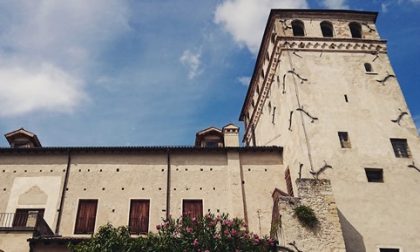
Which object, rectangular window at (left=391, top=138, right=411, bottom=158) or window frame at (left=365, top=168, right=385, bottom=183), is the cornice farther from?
window frame at (left=365, top=168, right=385, bottom=183)

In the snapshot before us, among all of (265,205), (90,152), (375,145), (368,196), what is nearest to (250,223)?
(265,205)

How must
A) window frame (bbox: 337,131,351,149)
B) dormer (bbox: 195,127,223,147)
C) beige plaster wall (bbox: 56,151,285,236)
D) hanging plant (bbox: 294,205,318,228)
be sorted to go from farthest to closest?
dormer (bbox: 195,127,223,147) → beige plaster wall (bbox: 56,151,285,236) → window frame (bbox: 337,131,351,149) → hanging plant (bbox: 294,205,318,228)

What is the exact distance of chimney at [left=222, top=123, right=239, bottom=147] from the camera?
77.8 ft

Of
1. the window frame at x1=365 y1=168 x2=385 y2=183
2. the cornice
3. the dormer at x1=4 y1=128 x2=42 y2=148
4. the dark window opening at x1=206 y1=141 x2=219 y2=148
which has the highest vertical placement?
the cornice

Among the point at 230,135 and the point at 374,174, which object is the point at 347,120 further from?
the point at 230,135

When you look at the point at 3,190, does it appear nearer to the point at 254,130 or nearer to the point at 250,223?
the point at 250,223

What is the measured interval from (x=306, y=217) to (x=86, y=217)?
11.2m

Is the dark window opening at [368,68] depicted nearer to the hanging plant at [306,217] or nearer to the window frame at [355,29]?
the window frame at [355,29]

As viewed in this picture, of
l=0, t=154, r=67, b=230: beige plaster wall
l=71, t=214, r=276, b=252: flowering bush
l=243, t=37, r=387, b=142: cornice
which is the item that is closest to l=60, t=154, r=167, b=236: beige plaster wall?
l=0, t=154, r=67, b=230: beige plaster wall

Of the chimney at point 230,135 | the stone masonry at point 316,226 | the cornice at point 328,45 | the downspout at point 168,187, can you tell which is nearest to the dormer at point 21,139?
the downspout at point 168,187

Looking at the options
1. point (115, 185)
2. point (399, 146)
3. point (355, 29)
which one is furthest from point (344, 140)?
point (115, 185)

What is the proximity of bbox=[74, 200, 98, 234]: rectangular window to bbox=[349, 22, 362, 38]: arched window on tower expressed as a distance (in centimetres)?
1912

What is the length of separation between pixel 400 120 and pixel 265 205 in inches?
343

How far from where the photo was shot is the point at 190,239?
1511 cm
